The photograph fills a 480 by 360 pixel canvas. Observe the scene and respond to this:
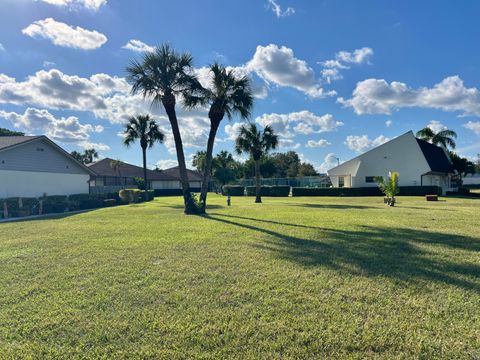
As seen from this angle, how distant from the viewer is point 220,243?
24.9ft

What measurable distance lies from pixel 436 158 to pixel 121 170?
41.1 m

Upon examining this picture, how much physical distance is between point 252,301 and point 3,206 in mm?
17990

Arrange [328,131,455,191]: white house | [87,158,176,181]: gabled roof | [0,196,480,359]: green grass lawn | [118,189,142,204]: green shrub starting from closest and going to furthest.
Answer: [0,196,480,359]: green grass lawn → [118,189,142,204]: green shrub → [328,131,455,191]: white house → [87,158,176,181]: gabled roof

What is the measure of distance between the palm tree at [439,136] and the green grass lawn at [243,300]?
134 feet

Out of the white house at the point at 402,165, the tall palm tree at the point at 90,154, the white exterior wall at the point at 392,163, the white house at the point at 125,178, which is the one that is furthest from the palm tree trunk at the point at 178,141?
the tall palm tree at the point at 90,154

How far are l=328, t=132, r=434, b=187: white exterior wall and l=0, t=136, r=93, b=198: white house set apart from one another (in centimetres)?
2999

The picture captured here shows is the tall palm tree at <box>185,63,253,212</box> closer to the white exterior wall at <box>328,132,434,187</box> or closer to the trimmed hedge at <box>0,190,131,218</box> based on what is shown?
the trimmed hedge at <box>0,190,131,218</box>

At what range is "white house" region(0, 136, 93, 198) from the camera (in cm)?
1889

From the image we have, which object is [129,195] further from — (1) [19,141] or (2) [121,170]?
(2) [121,170]

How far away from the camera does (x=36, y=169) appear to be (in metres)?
21.1

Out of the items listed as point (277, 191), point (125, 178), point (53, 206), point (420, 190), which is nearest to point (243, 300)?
point (53, 206)

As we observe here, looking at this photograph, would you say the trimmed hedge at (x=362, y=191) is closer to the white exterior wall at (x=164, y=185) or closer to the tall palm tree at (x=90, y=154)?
the white exterior wall at (x=164, y=185)

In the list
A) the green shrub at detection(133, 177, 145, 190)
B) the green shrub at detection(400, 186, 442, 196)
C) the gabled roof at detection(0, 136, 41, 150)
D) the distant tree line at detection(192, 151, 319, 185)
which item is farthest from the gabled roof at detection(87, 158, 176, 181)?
the green shrub at detection(400, 186, 442, 196)

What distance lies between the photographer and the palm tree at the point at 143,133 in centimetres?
3152
